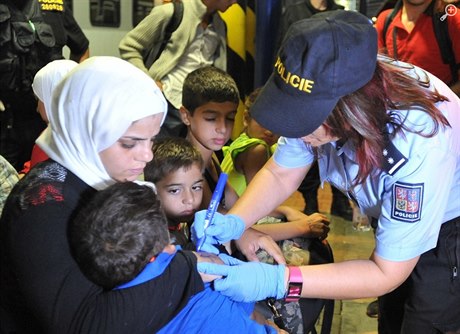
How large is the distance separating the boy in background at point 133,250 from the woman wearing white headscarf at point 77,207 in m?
0.02

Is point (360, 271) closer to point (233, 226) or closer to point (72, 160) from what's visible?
point (233, 226)

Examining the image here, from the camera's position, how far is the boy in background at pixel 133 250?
1.13 m

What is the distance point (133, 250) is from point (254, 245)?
552 millimetres

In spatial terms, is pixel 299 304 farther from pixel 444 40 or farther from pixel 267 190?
pixel 444 40

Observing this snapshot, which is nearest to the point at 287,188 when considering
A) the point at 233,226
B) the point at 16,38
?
the point at 233,226

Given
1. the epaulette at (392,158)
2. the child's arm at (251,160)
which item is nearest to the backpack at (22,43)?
the child's arm at (251,160)

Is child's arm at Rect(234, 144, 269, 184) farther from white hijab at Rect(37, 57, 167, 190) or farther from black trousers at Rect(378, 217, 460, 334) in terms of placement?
white hijab at Rect(37, 57, 167, 190)

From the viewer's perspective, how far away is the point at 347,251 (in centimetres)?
366

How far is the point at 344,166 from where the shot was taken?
4.94 feet

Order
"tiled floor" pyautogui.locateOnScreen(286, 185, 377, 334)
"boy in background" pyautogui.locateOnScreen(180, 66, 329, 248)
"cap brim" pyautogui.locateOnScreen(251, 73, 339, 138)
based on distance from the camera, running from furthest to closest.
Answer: "tiled floor" pyautogui.locateOnScreen(286, 185, 377, 334) < "boy in background" pyautogui.locateOnScreen(180, 66, 329, 248) < "cap brim" pyautogui.locateOnScreen(251, 73, 339, 138)

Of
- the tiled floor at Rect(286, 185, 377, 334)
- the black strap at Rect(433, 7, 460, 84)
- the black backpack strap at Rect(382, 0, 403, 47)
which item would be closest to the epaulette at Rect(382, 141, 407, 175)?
the tiled floor at Rect(286, 185, 377, 334)

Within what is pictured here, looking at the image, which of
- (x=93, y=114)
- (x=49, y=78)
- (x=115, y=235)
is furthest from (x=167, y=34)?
(x=115, y=235)

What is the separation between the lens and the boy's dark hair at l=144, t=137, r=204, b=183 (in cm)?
188

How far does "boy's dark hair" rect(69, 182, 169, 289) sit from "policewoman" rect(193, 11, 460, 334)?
190mm
